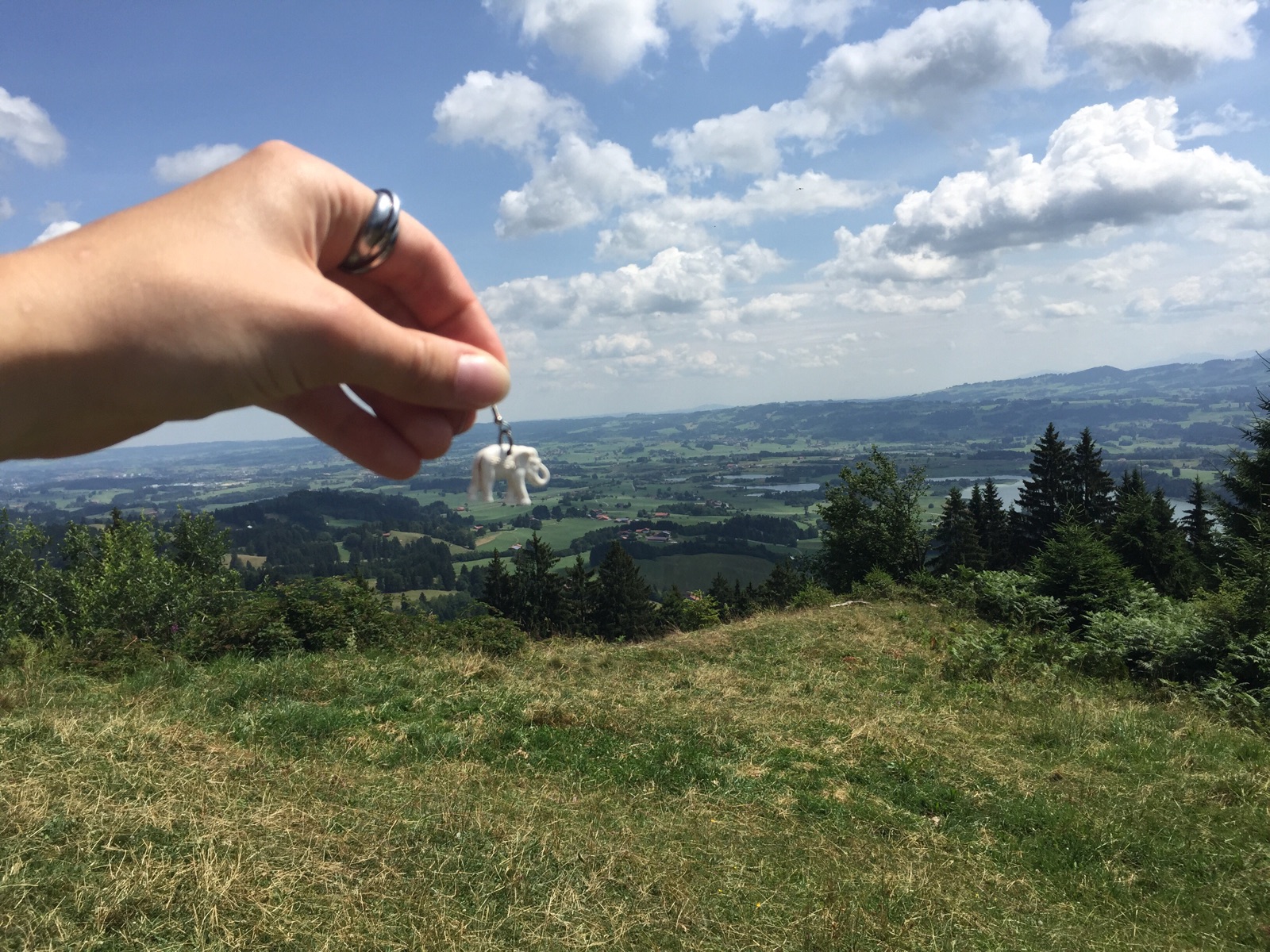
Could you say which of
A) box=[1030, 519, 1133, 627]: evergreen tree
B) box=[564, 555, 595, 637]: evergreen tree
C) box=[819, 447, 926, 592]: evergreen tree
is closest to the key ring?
box=[1030, 519, 1133, 627]: evergreen tree

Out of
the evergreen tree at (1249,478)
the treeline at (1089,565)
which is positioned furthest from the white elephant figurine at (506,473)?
the evergreen tree at (1249,478)

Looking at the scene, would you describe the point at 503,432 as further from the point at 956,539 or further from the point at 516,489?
the point at 956,539

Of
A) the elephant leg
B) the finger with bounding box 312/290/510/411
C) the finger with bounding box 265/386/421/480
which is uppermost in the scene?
the finger with bounding box 312/290/510/411

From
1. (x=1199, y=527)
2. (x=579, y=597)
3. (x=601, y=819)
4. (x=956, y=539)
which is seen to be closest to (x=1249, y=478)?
(x=956, y=539)

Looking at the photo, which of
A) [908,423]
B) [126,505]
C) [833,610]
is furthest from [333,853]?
[908,423]

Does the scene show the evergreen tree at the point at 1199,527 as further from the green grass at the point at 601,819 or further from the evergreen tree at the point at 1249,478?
the green grass at the point at 601,819

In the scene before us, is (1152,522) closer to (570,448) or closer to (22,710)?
(22,710)

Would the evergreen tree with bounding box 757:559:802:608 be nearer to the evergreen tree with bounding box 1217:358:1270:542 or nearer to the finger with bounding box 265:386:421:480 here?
the evergreen tree with bounding box 1217:358:1270:542
